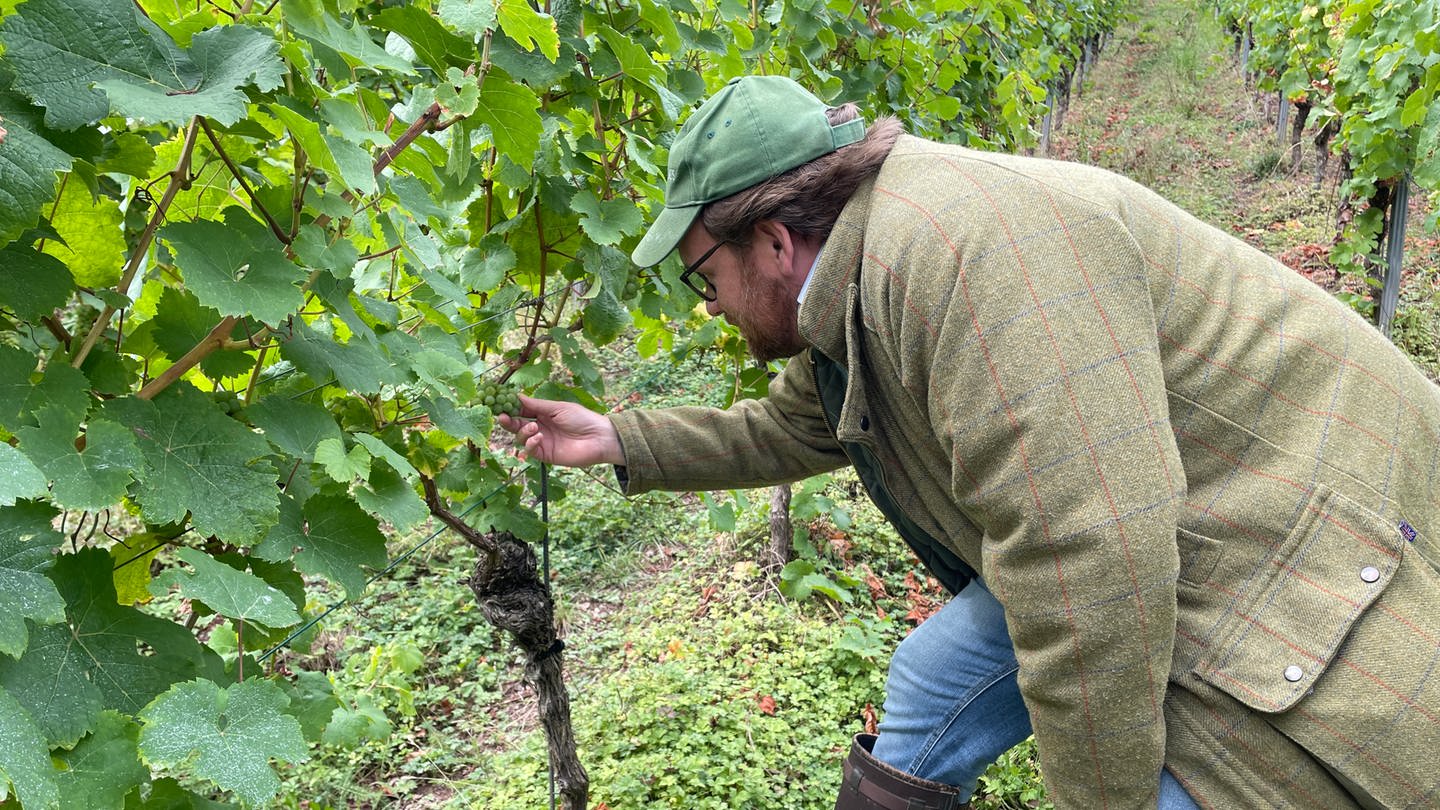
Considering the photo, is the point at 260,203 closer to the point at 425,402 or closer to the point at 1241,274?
the point at 425,402

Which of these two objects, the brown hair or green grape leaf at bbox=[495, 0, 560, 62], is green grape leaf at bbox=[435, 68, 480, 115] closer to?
green grape leaf at bbox=[495, 0, 560, 62]

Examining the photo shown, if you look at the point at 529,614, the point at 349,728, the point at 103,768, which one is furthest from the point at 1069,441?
the point at 349,728

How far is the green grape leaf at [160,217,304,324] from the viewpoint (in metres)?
1.10

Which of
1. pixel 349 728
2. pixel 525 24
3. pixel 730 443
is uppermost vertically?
pixel 525 24

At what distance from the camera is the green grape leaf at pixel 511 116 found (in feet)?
4.84

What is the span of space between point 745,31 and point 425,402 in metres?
1.59

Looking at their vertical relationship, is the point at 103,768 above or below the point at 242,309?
below

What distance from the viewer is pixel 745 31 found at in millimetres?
2736

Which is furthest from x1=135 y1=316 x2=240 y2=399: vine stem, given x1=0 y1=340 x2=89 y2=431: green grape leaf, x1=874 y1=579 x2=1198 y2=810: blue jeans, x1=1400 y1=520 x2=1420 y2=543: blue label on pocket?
x1=1400 y1=520 x2=1420 y2=543: blue label on pocket

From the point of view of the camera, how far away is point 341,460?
1.26 m

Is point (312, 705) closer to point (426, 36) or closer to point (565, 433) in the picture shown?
point (565, 433)

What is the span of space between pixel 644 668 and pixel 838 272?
222 cm

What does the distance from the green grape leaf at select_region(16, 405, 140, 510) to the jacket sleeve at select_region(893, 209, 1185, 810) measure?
3.36 ft

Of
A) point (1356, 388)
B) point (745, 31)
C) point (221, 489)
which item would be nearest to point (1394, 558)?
point (1356, 388)
